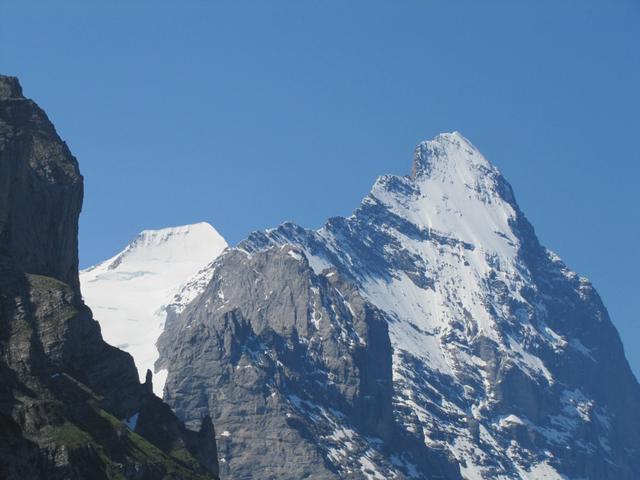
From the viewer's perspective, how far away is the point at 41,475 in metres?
182

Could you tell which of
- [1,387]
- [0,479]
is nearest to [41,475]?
[1,387]

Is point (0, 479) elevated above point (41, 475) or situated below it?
below

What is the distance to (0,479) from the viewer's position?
15075 centimetres

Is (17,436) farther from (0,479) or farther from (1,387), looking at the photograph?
(1,387)

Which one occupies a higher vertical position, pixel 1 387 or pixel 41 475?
pixel 1 387

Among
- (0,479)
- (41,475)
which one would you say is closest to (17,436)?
(0,479)

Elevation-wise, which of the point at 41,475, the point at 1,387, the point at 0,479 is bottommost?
the point at 0,479

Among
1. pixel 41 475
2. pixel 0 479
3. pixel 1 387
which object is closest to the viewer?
pixel 0 479

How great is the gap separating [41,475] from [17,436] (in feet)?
80.6

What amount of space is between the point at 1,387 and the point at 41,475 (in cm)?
1712

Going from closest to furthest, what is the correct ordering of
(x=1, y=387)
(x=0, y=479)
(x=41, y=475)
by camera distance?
(x=0, y=479), (x=41, y=475), (x=1, y=387)

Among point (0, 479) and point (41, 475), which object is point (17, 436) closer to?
point (0, 479)

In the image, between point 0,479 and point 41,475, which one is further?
point 41,475

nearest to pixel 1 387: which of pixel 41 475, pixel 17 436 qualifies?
pixel 41 475
